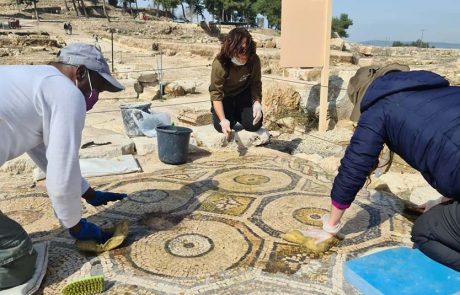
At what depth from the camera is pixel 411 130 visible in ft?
7.41

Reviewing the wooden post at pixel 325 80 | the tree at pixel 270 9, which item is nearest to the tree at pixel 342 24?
the tree at pixel 270 9

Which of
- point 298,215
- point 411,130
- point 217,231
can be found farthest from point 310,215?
point 411,130

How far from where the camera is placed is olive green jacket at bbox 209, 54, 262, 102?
5043 mm

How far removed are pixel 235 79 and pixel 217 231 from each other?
248 centimetres

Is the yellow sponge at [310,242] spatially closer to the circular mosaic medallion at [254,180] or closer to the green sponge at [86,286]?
the circular mosaic medallion at [254,180]

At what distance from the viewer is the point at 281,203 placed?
3801 mm

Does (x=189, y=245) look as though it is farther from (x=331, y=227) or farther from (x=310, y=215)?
(x=310, y=215)

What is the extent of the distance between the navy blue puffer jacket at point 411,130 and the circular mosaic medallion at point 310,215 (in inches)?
34.9

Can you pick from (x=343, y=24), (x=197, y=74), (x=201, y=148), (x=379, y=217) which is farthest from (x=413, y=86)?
(x=343, y=24)

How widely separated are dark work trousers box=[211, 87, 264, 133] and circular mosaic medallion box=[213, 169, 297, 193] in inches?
40.2

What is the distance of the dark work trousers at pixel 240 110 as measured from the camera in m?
5.49

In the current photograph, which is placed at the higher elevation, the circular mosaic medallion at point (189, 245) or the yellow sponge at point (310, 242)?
the yellow sponge at point (310, 242)

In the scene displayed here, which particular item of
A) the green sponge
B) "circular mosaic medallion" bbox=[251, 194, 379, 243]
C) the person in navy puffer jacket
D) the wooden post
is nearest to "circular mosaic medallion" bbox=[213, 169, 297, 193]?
"circular mosaic medallion" bbox=[251, 194, 379, 243]

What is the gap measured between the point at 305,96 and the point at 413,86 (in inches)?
201
